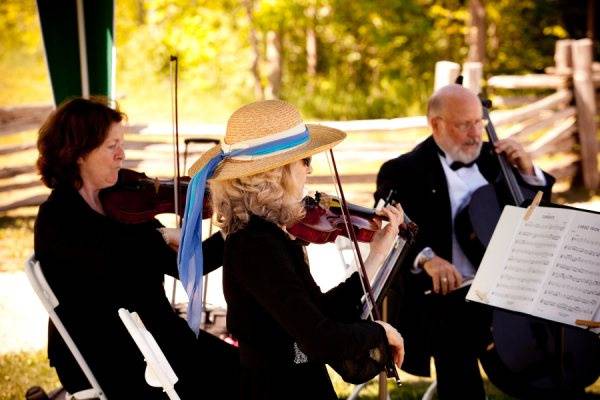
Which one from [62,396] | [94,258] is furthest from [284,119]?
[62,396]

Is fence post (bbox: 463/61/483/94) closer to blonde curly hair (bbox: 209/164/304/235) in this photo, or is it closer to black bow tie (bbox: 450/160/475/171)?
black bow tie (bbox: 450/160/475/171)

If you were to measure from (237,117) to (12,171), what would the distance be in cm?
676

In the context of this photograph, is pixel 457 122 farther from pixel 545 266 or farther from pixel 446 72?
pixel 446 72

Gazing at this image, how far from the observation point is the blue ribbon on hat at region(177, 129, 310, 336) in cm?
236

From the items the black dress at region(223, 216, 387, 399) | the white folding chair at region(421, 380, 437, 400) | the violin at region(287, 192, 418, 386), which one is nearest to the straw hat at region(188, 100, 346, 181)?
the black dress at region(223, 216, 387, 399)

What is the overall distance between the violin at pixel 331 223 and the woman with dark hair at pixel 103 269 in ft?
1.53

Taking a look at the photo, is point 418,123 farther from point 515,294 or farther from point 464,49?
point 464,49

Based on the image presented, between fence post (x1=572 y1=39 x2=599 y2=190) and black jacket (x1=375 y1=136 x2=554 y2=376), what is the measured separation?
17.4 ft

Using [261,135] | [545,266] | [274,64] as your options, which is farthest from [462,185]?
[274,64]

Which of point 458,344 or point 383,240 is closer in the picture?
point 383,240

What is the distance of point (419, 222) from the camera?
375 centimetres

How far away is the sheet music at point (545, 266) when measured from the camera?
2719mm

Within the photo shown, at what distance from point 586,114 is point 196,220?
721cm

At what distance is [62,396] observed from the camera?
3.36m
